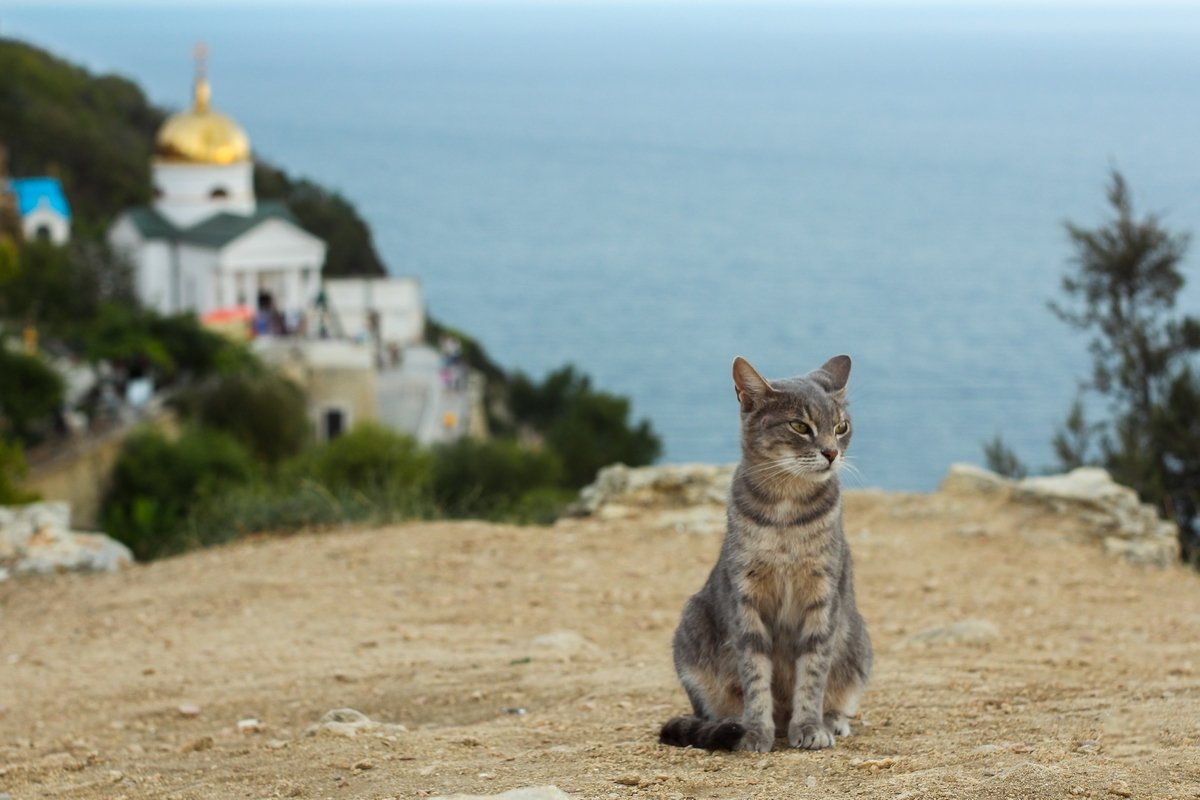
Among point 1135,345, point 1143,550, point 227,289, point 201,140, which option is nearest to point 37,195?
point 201,140

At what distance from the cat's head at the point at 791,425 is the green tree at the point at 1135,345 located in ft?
49.8

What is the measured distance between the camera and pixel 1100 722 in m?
5.86

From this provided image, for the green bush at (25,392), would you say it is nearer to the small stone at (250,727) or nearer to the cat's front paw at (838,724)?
the small stone at (250,727)

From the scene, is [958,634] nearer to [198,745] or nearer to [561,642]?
[561,642]

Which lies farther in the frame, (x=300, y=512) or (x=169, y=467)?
(x=169, y=467)

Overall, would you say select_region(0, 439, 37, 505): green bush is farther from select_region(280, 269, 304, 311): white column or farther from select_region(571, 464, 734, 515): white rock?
select_region(280, 269, 304, 311): white column

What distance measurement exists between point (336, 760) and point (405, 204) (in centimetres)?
13811

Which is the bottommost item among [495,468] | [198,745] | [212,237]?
[495,468]

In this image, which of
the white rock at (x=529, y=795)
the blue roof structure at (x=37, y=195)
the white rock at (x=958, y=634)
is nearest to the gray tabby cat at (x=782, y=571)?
the white rock at (x=529, y=795)

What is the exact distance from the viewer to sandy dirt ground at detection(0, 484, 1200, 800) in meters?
5.25

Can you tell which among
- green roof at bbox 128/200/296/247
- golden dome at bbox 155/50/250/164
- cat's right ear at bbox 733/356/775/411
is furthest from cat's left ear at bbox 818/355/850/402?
golden dome at bbox 155/50/250/164

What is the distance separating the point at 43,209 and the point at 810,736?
217 feet

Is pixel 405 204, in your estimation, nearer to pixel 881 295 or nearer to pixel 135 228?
pixel 881 295

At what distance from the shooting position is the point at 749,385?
5391 millimetres
